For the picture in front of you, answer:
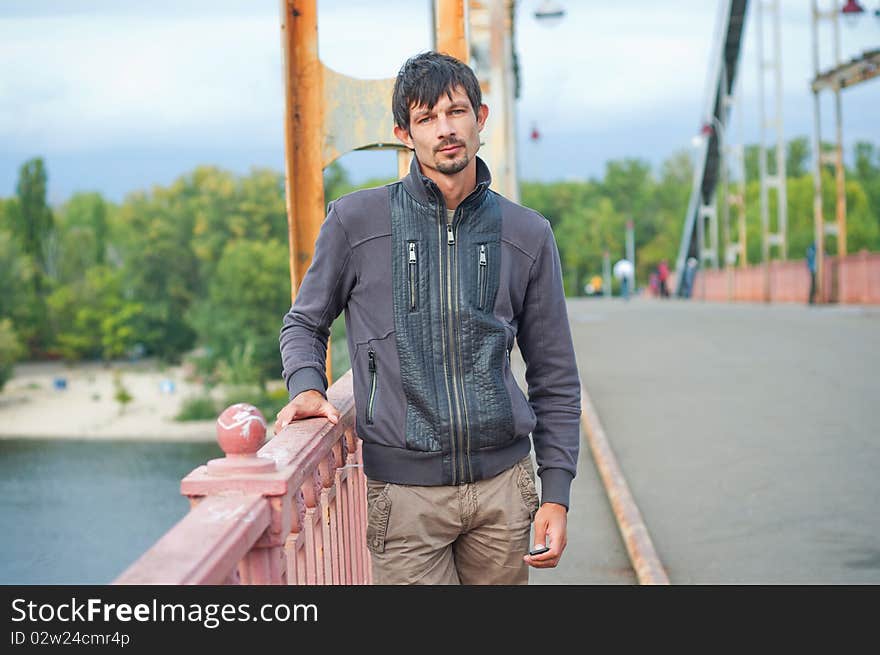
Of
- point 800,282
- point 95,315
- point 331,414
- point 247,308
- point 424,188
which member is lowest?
point 95,315

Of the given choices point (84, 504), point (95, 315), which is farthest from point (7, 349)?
point (84, 504)

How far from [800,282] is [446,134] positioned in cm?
2986

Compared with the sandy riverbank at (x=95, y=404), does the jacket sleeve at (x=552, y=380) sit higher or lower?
higher

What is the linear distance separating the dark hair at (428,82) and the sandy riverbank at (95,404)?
87.7 m

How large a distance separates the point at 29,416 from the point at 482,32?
100 meters

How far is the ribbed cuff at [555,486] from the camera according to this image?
2.76 metres

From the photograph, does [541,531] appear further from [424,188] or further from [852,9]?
[852,9]

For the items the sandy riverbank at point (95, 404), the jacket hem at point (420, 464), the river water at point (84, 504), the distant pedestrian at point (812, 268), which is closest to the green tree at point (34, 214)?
the sandy riverbank at point (95, 404)

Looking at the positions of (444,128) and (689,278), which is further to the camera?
(689,278)

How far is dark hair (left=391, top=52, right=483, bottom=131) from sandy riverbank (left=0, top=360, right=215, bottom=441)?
87.7 meters

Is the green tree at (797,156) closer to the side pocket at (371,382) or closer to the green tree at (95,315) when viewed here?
the green tree at (95,315)

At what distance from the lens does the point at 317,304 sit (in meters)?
2.62

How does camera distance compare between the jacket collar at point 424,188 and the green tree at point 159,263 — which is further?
the green tree at point 159,263

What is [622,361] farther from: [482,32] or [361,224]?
[361,224]
